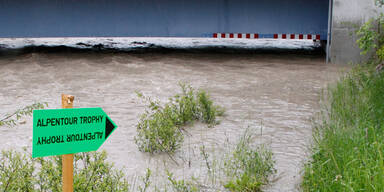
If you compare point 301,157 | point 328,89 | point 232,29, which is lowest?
point 301,157

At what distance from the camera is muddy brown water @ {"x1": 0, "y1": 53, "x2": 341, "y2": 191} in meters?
4.85

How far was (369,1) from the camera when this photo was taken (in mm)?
10453

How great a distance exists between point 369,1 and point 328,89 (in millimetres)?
3837

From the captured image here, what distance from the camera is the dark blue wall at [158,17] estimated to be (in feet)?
41.7

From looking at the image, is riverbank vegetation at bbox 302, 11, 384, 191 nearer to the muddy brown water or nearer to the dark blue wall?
the muddy brown water

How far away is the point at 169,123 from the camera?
202 inches

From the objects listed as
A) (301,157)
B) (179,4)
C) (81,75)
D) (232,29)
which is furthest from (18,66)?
(301,157)

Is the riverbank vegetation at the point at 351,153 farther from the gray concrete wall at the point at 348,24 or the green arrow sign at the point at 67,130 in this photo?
the gray concrete wall at the point at 348,24

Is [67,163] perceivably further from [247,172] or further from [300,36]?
[300,36]

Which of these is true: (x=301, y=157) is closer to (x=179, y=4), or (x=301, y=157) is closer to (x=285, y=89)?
(x=285, y=89)

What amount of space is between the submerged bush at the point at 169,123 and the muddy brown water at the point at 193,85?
119 mm

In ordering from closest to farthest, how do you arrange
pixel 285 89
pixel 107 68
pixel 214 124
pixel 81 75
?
pixel 214 124 → pixel 285 89 → pixel 81 75 → pixel 107 68

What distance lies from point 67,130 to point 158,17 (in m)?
11.2

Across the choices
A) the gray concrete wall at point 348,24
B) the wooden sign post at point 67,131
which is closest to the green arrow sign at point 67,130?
the wooden sign post at point 67,131
